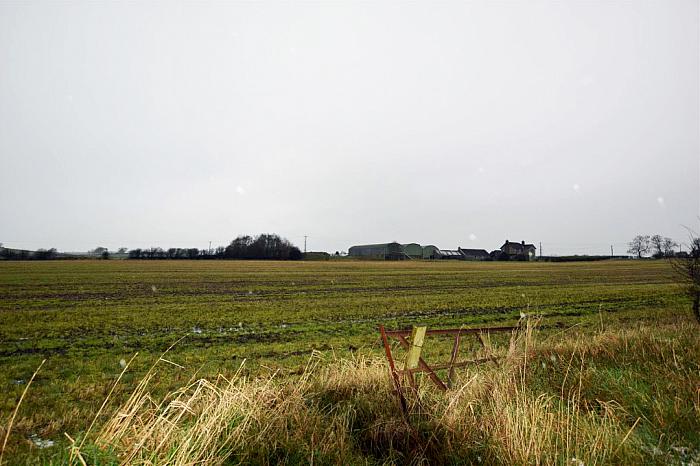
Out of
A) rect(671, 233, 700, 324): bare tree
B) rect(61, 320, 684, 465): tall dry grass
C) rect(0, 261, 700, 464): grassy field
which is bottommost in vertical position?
rect(0, 261, 700, 464): grassy field

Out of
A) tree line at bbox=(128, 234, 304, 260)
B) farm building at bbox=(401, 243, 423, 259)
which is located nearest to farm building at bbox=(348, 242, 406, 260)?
farm building at bbox=(401, 243, 423, 259)

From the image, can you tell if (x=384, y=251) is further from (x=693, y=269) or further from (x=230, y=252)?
(x=693, y=269)

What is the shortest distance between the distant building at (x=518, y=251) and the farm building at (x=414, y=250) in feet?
90.2

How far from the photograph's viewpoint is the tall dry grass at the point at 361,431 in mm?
3357

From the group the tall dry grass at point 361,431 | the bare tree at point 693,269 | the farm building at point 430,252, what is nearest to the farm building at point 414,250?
the farm building at point 430,252

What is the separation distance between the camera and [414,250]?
134375mm

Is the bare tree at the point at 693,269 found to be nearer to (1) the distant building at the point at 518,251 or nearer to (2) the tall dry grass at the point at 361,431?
(2) the tall dry grass at the point at 361,431

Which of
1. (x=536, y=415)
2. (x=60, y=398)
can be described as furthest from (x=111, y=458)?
(x=60, y=398)

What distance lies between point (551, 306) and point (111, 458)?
869 inches

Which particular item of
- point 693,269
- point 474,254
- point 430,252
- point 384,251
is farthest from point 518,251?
point 693,269

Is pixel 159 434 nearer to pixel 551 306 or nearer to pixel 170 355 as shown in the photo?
pixel 170 355

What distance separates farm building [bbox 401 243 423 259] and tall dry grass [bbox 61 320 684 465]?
129 metres

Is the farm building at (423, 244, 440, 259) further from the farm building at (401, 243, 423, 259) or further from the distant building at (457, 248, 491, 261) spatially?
the distant building at (457, 248, 491, 261)

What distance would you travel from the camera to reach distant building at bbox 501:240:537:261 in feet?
382
